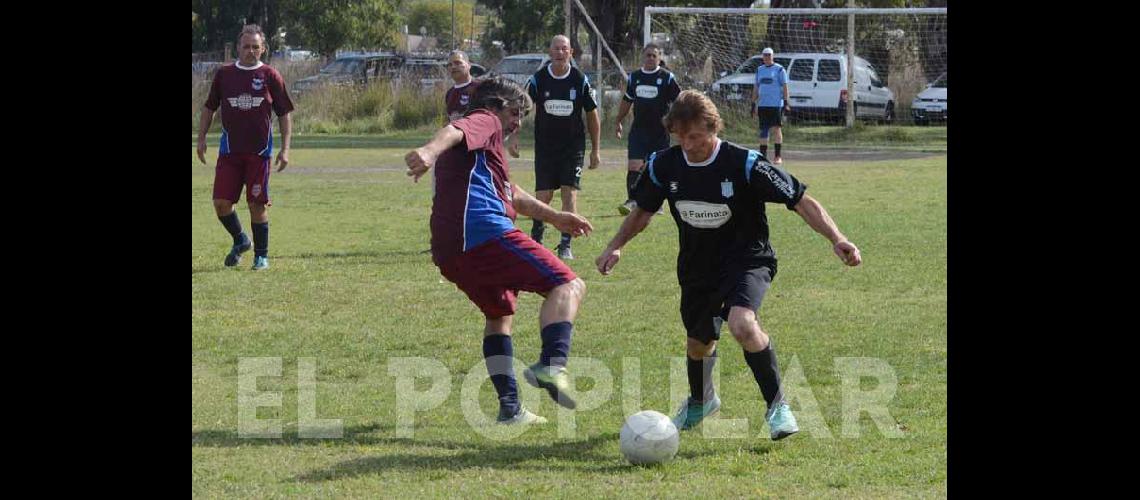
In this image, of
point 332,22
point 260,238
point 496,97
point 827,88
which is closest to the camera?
point 496,97

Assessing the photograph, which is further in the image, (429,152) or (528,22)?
(528,22)

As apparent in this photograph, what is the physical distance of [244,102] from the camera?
11.0 m

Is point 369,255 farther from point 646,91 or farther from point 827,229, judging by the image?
point 827,229

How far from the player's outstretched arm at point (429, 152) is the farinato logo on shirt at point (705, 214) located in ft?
3.41

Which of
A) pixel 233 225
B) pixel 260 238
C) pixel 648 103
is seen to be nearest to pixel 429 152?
pixel 260 238

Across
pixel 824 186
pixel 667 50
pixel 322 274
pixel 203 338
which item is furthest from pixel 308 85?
pixel 203 338

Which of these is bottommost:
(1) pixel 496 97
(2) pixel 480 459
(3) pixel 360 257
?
(2) pixel 480 459

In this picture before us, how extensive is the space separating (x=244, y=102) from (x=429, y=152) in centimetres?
599

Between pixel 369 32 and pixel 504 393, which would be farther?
pixel 369 32

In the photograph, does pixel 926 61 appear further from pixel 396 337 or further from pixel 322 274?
pixel 396 337

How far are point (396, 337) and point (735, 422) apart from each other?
2738mm

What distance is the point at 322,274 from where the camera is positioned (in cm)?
1083

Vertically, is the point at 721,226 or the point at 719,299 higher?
the point at 721,226

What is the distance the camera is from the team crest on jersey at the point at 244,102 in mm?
10984
